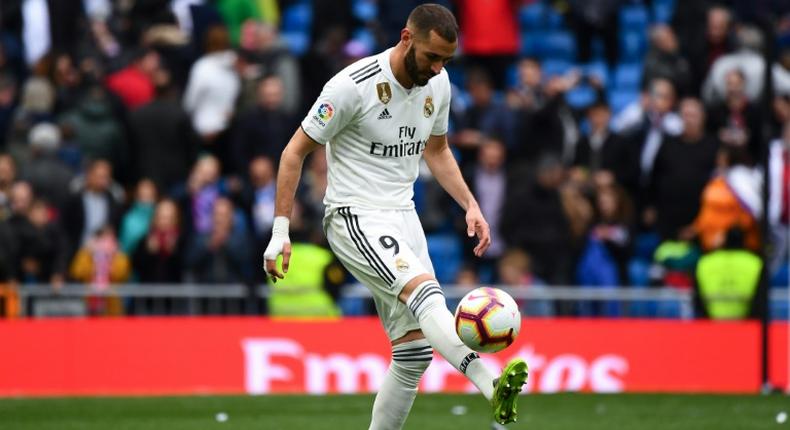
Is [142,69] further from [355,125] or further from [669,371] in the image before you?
[355,125]

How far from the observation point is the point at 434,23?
9688 millimetres

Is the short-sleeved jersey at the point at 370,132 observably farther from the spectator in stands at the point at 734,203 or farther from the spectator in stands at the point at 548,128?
the spectator in stands at the point at 548,128

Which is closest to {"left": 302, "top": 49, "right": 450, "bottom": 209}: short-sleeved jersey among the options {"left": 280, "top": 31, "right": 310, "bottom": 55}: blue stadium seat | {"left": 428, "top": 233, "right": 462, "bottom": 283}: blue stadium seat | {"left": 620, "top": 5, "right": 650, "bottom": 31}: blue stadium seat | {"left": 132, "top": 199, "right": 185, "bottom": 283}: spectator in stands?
{"left": 132, "top": 199, "right": 185, "bottom": 283}: spectator in stands

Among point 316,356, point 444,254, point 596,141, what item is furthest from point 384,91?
point 596,141

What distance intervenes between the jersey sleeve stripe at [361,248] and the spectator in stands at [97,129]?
10.7 m

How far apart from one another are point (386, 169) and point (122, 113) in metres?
11.0

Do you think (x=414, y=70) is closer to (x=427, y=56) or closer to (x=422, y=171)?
(x=427, y=56)

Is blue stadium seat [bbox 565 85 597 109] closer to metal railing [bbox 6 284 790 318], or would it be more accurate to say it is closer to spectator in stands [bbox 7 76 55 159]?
metal railing [bbox 6 284 790 318]

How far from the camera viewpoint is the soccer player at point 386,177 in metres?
9.73

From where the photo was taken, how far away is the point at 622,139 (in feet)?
66.4

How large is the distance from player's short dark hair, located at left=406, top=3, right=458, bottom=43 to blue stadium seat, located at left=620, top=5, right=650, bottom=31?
45.7ft

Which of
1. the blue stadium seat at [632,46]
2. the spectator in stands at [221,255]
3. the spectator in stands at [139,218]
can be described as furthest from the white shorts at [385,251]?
the blue stadium seat at [632,46]

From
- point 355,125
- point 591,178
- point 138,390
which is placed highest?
point 591,178

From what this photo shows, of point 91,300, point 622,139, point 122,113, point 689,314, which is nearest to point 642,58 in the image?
point 622,139
